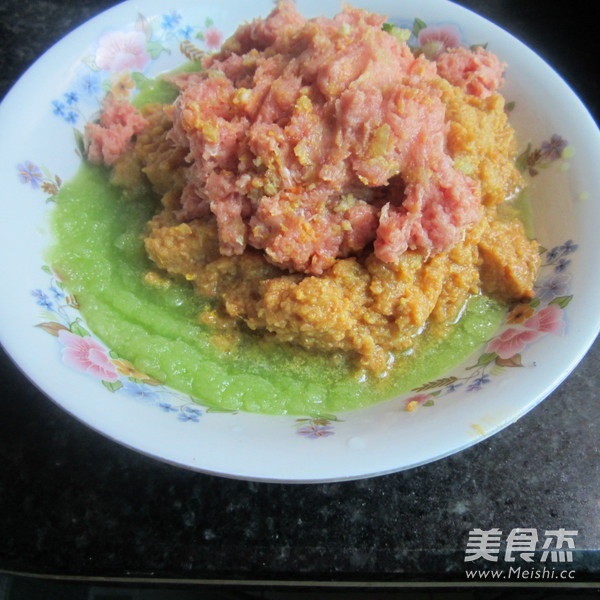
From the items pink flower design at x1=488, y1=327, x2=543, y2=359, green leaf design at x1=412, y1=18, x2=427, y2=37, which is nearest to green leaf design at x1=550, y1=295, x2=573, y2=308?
pink flower design at x1=488, y1=327, x2=543, y2=359

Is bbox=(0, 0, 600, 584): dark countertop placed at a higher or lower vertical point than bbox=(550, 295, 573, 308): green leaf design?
lower

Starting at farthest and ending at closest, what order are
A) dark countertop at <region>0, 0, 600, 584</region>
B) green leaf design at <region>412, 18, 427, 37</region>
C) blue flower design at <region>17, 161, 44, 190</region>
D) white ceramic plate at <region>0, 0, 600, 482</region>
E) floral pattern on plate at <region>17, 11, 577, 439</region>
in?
green leaf design at <region>412, 18, 427, 37</region> < blue flower design at <region>17, 161, 44, 190</region> < dark countertop at <region>0, 0, 600, 584</region> < floral pattern on plate at <region>17, 11, 577, 439</region> < white ceramic plate at <region>0, 0, 600, 482</region>

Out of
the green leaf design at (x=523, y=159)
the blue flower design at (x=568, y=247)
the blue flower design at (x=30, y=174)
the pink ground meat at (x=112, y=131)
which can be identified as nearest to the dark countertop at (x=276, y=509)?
the blue flower design at (x=568, y=247)

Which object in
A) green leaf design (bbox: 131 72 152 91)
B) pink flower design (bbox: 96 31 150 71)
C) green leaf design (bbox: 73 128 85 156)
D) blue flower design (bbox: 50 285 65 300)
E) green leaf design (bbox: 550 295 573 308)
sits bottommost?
blue flower design (bbox: 50 285 65 300)

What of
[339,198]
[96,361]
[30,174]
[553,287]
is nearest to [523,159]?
[553,287]

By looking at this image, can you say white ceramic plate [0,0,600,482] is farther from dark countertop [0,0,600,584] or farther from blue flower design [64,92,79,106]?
dark countertop [0,0,600,584]

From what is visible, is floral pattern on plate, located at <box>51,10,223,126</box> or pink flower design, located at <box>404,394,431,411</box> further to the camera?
floral pattern on plate, located at <box>51,10,223,126</box>

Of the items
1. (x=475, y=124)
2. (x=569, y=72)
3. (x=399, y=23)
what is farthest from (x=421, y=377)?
(x=569, y=72)
